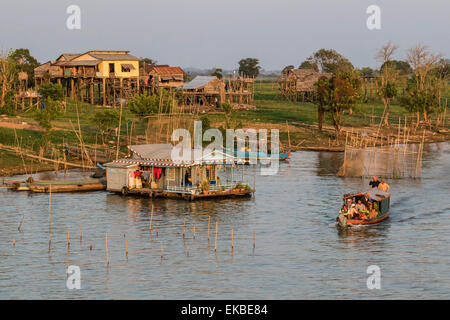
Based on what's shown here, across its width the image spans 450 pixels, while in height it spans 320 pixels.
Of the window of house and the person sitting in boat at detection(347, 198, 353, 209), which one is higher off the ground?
the window of house

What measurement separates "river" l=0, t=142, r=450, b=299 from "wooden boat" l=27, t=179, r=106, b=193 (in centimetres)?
96

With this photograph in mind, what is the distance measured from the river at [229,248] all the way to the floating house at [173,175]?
809mm

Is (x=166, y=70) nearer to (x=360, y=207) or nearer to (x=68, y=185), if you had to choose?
(x=68, y=185)

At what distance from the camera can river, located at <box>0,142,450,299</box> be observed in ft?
101

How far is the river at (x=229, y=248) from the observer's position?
101 ft

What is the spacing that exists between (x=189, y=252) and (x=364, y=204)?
12.4 m

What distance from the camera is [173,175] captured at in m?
50.0

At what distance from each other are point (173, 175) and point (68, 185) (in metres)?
8.66

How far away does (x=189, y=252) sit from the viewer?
118ft

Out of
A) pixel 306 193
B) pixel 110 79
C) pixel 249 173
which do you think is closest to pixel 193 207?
pixel 306 193

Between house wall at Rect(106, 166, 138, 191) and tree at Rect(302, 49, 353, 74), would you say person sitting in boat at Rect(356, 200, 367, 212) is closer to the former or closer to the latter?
house wall at Rect(106, 166, 138, 191)

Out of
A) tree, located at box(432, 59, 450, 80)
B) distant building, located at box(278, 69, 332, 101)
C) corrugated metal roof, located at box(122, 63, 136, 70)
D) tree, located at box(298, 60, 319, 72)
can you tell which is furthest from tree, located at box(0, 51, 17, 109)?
tree, located at box(298, 60, 319, 72)

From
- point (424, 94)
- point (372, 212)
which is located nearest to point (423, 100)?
point (424, 94)
